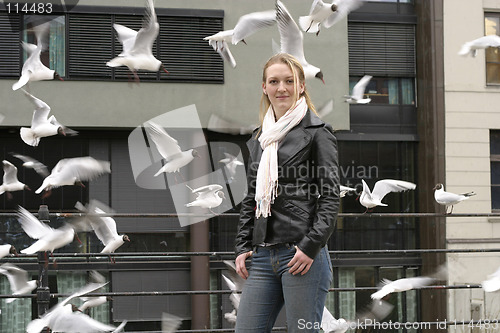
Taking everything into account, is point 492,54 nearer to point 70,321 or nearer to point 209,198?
point 209,198

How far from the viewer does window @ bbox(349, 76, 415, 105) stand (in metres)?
15.2

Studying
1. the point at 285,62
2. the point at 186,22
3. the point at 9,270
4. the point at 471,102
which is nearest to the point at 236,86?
the point at 186,22

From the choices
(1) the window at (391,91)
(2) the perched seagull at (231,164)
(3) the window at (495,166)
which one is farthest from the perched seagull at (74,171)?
(3) the window at (495,166)

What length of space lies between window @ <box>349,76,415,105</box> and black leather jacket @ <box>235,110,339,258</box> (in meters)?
12.6

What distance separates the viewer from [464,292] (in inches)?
573

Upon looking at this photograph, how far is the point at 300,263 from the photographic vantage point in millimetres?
2609

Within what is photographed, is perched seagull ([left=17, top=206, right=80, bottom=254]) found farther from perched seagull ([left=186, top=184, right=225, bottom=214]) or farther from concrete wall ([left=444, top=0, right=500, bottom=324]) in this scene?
concrete wall ([left=444, top=0, right=500, bottom=324])

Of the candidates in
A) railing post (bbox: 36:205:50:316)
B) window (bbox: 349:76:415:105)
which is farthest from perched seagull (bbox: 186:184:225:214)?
window (bbox: 349:76:415:105)

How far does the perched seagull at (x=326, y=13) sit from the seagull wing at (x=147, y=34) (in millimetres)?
1562

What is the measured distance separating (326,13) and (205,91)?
21.4ft

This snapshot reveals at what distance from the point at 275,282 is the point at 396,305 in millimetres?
12729

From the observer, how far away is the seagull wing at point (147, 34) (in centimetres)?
650

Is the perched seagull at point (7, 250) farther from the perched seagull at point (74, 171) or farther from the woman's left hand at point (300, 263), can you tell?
the woman's left hand at point (300, 263)

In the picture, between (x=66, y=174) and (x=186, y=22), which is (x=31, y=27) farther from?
(x=66, y=174)
